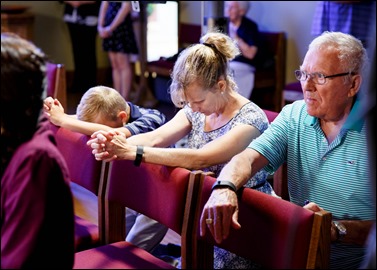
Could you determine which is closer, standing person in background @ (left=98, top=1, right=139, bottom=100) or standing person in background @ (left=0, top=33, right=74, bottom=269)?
standing person in background @ (left=0, top=33, right=74, bottom=269)

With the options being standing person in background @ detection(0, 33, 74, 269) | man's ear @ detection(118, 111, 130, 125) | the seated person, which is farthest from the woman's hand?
standing person in background @ detection(0, 33, 74, 269)

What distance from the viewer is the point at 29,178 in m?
1.58

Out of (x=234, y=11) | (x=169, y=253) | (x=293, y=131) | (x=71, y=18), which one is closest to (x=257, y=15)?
(x=234, y=11)

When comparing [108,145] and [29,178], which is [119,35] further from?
[29,178]

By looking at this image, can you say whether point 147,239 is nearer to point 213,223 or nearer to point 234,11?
point 213,223

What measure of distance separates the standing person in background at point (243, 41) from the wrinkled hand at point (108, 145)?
403 centimetres

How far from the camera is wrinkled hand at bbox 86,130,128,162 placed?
2.35m

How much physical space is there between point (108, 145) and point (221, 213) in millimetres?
593

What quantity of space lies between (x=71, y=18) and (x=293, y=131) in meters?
5.64

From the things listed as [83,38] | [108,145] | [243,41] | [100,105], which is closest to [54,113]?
[100,105]

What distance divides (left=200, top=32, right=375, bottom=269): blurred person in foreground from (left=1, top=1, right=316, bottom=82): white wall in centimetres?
452

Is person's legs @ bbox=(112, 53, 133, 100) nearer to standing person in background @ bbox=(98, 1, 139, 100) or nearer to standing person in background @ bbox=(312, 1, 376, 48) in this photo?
standing person in background @ bbox=(98, 1, 139, 100)

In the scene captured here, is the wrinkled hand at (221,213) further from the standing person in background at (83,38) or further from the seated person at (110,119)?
the standing person in background at (83,38)

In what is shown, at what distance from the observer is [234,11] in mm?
6387
